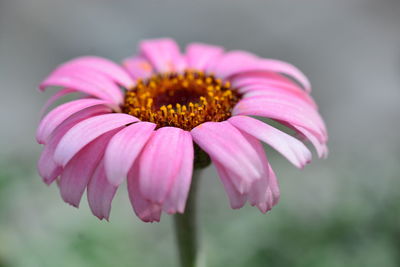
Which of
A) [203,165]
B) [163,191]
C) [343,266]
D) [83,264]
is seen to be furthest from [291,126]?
[83,264]

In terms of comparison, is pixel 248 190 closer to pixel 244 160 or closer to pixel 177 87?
pixel 244 160

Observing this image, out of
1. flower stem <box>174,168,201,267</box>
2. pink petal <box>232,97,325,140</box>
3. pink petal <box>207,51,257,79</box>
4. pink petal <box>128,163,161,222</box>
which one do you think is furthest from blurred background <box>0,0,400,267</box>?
pink petal <box>128,163,161,222</box>

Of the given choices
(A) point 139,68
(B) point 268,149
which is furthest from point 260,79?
(B) point 268,149

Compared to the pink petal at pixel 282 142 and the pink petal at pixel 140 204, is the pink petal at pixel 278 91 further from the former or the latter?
the pink petal at pixel 140 204

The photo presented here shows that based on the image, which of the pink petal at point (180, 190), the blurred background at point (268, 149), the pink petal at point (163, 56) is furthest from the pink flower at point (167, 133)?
the blurred background at point (268, 149)

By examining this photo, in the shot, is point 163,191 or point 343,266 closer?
point 163,191

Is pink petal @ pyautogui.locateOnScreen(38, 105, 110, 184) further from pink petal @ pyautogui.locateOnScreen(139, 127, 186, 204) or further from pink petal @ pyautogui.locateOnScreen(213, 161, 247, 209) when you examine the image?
pink petal @ pyautogui.locateOnScreen(213, 161, 247, 209)

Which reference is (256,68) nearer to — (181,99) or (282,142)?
(181,99)
